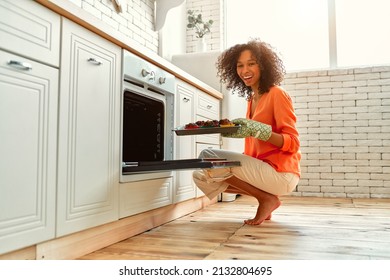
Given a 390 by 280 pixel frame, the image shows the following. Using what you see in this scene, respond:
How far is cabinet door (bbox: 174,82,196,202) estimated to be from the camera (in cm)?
215

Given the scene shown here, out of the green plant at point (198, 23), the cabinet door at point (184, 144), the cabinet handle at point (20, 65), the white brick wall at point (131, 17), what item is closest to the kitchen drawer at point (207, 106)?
the cabinet door at point (184, 144)

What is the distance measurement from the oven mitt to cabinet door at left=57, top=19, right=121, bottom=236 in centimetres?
55

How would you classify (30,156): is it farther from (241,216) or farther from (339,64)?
(339,64)

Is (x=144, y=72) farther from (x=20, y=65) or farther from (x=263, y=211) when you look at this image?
(x=263, y=211)

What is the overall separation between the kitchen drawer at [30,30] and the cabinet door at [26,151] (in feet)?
0.09

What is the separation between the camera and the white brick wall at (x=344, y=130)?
324 cm

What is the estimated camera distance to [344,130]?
10.9 ft

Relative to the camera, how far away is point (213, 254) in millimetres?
1350

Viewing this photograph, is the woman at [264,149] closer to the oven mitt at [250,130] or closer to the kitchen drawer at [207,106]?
the oven mitt at [250,130]

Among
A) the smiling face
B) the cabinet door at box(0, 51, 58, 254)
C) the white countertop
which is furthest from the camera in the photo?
the smiling face

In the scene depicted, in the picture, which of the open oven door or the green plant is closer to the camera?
the open oven door

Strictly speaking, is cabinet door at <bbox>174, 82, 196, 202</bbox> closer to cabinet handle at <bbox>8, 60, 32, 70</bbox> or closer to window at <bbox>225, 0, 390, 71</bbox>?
cabinet handle at <bbox>8, 60, 32, 70</bbox>

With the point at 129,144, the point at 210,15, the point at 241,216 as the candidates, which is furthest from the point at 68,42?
the point at 210,15

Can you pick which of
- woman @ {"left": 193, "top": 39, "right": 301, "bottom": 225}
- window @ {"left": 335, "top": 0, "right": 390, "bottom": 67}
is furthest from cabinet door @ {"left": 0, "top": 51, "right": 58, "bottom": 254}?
window @ {"left": 335, "top": 0, "right": 390, "bottom": 67}
